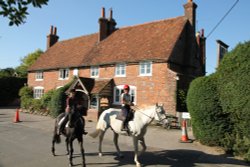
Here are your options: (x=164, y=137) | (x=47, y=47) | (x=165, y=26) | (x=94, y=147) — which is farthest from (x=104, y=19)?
(x=94, y=147)

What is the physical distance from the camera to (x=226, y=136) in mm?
12422

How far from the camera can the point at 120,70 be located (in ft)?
87.9

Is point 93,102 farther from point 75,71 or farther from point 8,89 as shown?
point 8,89

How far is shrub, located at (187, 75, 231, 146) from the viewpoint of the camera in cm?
1275

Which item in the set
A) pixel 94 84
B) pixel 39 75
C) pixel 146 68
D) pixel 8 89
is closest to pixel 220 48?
pixel 146 68

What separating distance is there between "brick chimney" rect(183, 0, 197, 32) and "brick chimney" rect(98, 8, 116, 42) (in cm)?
943

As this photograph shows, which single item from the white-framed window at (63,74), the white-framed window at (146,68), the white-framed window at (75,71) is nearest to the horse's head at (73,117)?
the white-framed window at (146,68)

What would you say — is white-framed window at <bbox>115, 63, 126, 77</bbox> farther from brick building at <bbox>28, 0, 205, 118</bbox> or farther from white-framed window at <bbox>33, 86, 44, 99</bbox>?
white-framed window at <bbox>33, 86, 44, 99</bbox>

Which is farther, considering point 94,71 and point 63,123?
point 94,71

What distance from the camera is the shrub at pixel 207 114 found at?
502 inches

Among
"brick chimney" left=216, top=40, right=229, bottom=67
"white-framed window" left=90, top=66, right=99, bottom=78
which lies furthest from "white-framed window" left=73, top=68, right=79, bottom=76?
"brick chimney" left=216, top=40, right=229, bottom=67

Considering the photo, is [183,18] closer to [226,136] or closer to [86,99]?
[86,99]

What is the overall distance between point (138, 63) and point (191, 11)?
7.22 m

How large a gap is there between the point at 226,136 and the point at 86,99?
58.3ft
